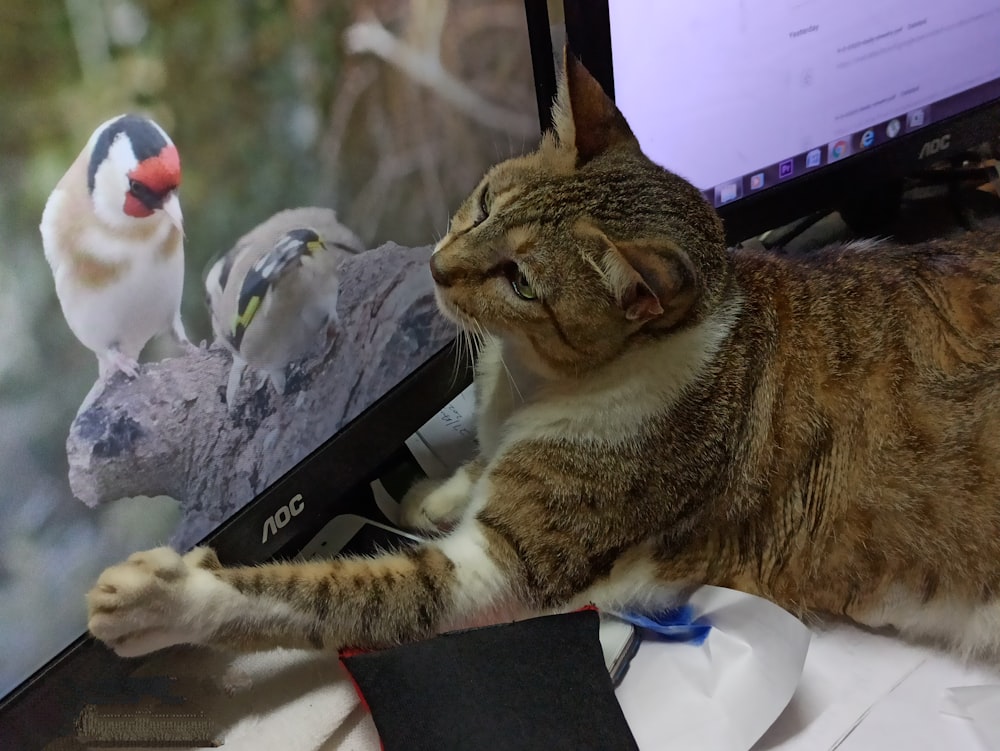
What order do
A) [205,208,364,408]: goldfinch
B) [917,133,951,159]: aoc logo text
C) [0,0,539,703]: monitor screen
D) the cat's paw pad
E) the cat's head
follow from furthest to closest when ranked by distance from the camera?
[917,133,951,159]: aoc logo text < the cat's paw pad < the cat's head < [205,208,364,408]: goldfinch < [0,0,539,703]: monitor screen

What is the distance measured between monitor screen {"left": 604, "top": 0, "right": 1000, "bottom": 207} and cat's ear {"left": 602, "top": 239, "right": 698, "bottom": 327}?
12.6 inches

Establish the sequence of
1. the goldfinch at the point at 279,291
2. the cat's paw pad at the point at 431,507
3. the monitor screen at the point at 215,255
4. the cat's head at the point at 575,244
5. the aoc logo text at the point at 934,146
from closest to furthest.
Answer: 1. the monitor screen at the point at 215,255
2. the goldfinch at the point at 279,291
3. the cat's head at the point at 575,244
4. the cat's paw pad at the point at 431,507
5. the aoc logo text at the point at 934,146

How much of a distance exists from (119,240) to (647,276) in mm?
361

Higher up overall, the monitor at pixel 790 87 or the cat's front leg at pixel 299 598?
the monitor at pixel 790 87

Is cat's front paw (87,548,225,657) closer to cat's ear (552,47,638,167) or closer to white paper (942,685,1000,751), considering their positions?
cat's ear (552,47,638,167)

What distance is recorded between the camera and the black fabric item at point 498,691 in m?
0.58

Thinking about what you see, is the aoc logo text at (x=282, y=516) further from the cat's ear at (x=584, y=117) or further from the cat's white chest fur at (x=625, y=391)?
the cat's ear at (x=584, y=117)

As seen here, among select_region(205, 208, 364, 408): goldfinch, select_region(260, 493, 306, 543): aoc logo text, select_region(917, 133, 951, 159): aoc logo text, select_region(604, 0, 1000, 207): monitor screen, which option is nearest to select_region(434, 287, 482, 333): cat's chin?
select_region(205, 208, 364, 408): goldfinch

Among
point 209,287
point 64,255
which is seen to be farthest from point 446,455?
point 64,255

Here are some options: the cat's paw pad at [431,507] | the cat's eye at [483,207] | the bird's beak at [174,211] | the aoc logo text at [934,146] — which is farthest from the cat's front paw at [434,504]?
the aoc logo text at [934,146]

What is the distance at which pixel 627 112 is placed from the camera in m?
0.87

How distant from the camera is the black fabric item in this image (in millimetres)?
579

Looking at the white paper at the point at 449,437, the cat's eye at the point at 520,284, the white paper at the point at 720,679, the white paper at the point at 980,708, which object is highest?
the cat's eye at the point at 520,284

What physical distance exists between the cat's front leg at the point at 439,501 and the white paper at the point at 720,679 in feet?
0.74
